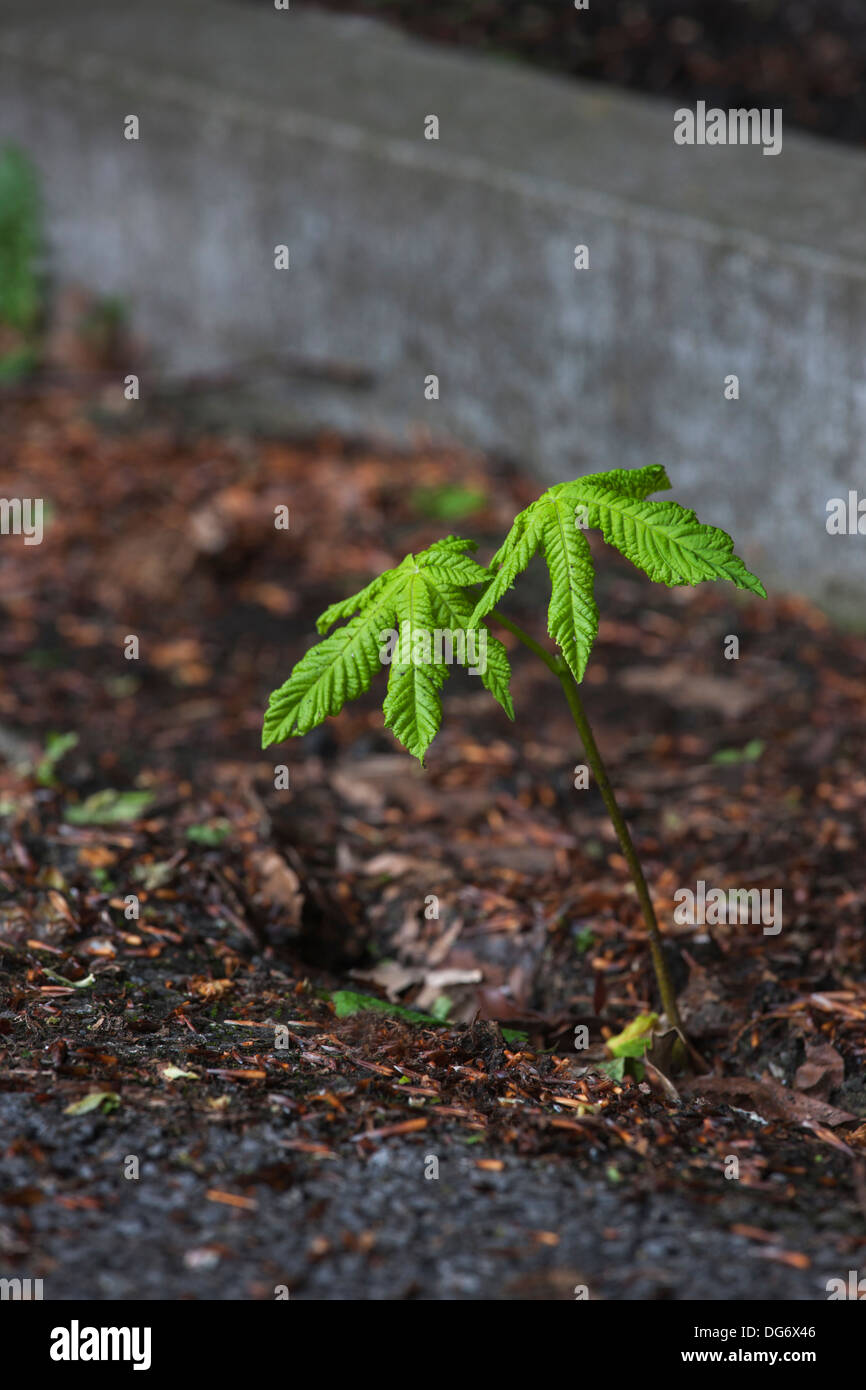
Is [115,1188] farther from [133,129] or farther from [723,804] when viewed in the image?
[133,129]

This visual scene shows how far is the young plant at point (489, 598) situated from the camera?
2238mm

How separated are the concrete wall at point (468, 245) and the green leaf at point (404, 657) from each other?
2559 mm

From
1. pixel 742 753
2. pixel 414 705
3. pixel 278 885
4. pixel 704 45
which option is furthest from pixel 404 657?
pixel 704 45

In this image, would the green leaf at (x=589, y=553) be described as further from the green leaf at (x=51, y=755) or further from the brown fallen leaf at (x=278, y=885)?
the green leaf at (x=51, y=755)

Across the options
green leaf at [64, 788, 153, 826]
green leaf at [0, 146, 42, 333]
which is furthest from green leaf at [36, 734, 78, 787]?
green leaf at [0, 146, 42, 333]

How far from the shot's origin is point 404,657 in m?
2.26

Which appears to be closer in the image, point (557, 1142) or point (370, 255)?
point (557, 1142)

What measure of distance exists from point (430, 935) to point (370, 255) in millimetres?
3386

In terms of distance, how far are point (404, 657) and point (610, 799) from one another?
1.67 ft

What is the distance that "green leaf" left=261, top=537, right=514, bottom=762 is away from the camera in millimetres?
2242

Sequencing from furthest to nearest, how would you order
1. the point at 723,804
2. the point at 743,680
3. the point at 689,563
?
the point at 743,680 → the point at 723,804 → the point at 689,563

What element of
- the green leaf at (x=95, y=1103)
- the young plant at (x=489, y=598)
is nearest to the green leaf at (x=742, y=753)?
the young plant at (x=489, y=598)

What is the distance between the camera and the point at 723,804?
3.81 meters
